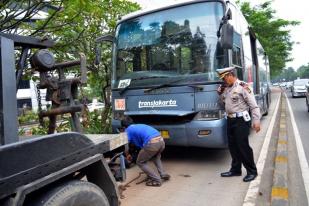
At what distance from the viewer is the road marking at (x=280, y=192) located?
4426 millimetres

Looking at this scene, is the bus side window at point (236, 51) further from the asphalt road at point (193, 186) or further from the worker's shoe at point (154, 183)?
the worker's shoe at point (154, 183)

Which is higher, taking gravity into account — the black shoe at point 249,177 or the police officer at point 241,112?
the police officer at point 241,112

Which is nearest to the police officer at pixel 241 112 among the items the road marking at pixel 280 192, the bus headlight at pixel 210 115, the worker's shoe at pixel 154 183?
A: the bus headlight at pixel 210 115

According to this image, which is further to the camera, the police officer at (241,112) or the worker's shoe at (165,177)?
the worker's shoe at (165,177)

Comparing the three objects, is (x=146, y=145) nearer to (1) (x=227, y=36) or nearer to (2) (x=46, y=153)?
(1) (x=227, y=36)

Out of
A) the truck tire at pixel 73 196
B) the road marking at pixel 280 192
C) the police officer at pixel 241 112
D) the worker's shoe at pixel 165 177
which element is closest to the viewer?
the truck tire at pixel 73 196

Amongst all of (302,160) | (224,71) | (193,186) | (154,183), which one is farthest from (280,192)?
(302,160)

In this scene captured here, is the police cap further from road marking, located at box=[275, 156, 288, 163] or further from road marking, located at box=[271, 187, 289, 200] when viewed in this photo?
road marking, located at box=[275, 156, 288, 163]

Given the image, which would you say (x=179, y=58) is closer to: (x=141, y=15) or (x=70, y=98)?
(x=141, y=15)

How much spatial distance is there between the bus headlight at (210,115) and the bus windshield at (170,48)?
1.68ft

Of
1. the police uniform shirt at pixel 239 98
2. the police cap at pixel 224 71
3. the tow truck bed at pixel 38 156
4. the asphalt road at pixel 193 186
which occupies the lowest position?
the asphalt road at pixel 193 186

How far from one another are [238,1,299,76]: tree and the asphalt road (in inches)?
855

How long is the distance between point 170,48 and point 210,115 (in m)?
1.42

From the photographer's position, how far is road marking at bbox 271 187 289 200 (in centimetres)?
443
